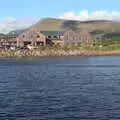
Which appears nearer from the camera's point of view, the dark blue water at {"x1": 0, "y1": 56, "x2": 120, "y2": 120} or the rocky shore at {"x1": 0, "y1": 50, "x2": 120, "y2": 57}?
the dark blue water at {"x1": 0, "y1": 56, "x2": 120, "y2": 120}

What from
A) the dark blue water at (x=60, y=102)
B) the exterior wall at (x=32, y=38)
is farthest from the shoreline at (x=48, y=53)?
the dark blue water at (x=60, y=102)

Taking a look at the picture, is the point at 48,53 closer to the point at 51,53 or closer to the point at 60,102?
the point at 51,53

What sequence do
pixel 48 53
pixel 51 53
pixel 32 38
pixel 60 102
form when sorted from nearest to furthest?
pixel 60 102 < pixel 48 53 < pixel 51 53 < pixel 32 38

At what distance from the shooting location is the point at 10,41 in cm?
19750

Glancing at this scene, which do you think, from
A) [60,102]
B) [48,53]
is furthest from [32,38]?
[60,102]

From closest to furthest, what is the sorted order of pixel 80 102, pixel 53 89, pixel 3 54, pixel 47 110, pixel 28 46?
1. pixel 47 110
2. pixel 80 102
3. pixel 53 89
4. pixel 3 54
5. pixel 28 46

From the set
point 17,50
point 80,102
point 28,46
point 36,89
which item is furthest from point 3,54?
point 80,102

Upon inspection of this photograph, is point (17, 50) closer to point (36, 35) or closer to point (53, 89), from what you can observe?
point (36, 35)

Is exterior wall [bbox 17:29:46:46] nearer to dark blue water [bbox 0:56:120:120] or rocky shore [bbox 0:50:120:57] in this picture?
rocky shore [bbox 0:50:120:57]

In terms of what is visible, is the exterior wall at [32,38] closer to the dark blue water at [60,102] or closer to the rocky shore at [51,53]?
the rocky shore at [51,53]

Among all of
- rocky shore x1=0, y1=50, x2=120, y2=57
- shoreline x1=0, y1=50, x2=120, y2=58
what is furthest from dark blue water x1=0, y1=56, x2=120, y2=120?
rocky shore x1=0, y1=50, x2=120, y2=57

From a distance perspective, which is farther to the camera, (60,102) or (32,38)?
(32,38)

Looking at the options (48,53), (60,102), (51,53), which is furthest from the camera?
(51,53)

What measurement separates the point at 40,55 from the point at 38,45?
57.3ft
